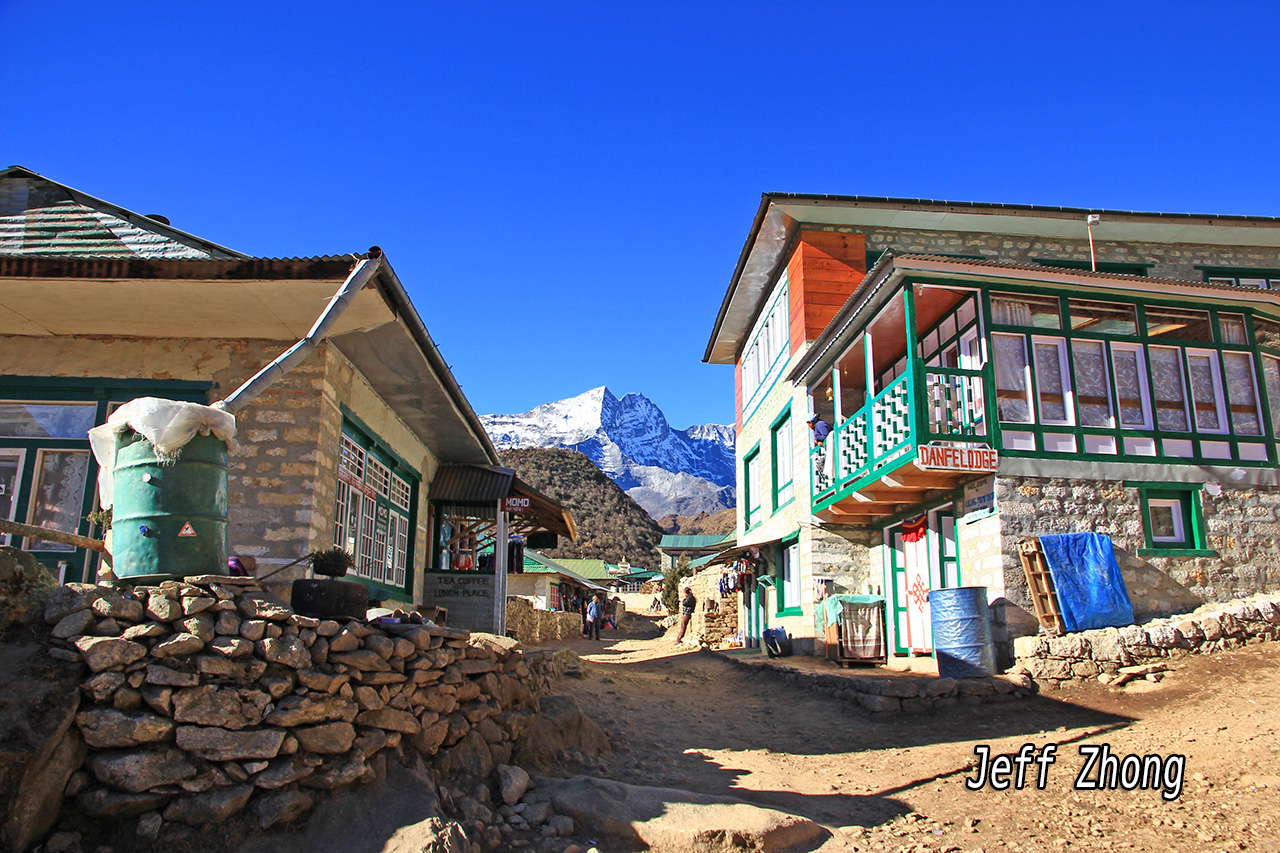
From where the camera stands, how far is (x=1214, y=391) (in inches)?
476

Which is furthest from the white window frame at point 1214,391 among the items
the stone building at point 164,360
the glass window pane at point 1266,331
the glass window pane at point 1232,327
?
the stone building at point 164,360

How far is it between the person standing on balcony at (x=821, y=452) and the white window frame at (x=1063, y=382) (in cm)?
395

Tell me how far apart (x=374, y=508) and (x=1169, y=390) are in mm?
11428

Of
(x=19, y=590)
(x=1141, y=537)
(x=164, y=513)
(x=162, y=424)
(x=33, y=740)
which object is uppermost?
(x=162, y=424)

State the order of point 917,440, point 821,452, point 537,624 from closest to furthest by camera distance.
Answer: point 917,440 → point 821,452 → point 537,624

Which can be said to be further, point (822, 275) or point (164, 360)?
point (822, 275)

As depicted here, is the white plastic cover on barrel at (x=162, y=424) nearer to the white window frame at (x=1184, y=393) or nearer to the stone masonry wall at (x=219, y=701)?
the stone masonry wall at (x=219, y=701)

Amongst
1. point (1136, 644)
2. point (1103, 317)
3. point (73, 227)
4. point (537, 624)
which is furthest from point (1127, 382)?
point (537, 624)

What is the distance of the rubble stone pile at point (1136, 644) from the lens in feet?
32.1

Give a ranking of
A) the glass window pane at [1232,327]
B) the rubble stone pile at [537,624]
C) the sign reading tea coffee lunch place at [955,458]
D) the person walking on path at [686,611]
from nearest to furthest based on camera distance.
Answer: the sign reading tea coffee lunch place at [955,458], the glass window pane at [1232,327], the rubble stone pile at [537,624], the person walking on path at [686,611]

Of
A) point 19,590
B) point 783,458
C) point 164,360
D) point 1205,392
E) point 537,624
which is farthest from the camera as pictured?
point 537,624

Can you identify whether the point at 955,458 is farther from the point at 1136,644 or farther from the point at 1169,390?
the point at 1169,390

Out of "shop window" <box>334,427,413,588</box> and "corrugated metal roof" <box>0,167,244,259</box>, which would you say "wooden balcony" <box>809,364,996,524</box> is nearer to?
"shop window" <box>334,427,413,588</box>

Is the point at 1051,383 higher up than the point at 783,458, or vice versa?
the point at 783,458
